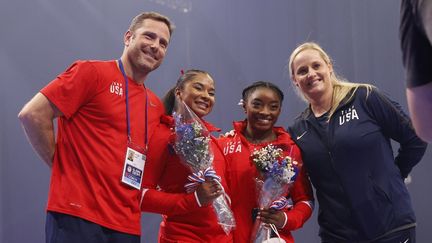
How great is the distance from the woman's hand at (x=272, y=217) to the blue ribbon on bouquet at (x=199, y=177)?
295 mm

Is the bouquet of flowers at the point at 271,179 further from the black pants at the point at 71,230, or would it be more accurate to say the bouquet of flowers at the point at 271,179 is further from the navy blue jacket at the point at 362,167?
the black pants at the point at 71,230

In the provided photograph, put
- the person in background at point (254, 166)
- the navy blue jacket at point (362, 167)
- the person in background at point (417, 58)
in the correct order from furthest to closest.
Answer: the person in background at point (254, 166)
the navy blue jacket at point (362, 167)
the person in background at point (417, 58)

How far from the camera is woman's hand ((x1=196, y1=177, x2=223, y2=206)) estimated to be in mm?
2172

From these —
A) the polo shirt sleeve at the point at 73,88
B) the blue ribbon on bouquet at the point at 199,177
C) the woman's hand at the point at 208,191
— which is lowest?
the woman's hand at the point at 208,191

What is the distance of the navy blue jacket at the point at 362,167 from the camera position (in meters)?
2.28

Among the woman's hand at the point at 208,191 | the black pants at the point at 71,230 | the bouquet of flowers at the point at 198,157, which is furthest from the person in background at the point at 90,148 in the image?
the woman's hand at the point at 208,191

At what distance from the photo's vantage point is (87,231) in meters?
1.95

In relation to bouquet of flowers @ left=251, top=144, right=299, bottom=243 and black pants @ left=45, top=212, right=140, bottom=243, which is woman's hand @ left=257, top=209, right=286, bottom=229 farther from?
black pants @ left=45, top=212, right=140, bottom=243

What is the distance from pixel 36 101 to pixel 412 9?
161 centimetres

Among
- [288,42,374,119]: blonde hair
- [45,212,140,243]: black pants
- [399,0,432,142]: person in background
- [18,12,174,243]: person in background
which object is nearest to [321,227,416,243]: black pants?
[288,42,374,119]: blonde hair

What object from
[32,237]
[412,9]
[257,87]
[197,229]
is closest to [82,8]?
[32,237]

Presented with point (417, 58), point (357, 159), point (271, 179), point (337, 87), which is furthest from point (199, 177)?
point (417, 58)

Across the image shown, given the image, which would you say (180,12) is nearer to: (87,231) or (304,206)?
(304,206)

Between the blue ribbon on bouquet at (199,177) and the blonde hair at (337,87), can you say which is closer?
the blue ribbon on bouquet at (199,177)
